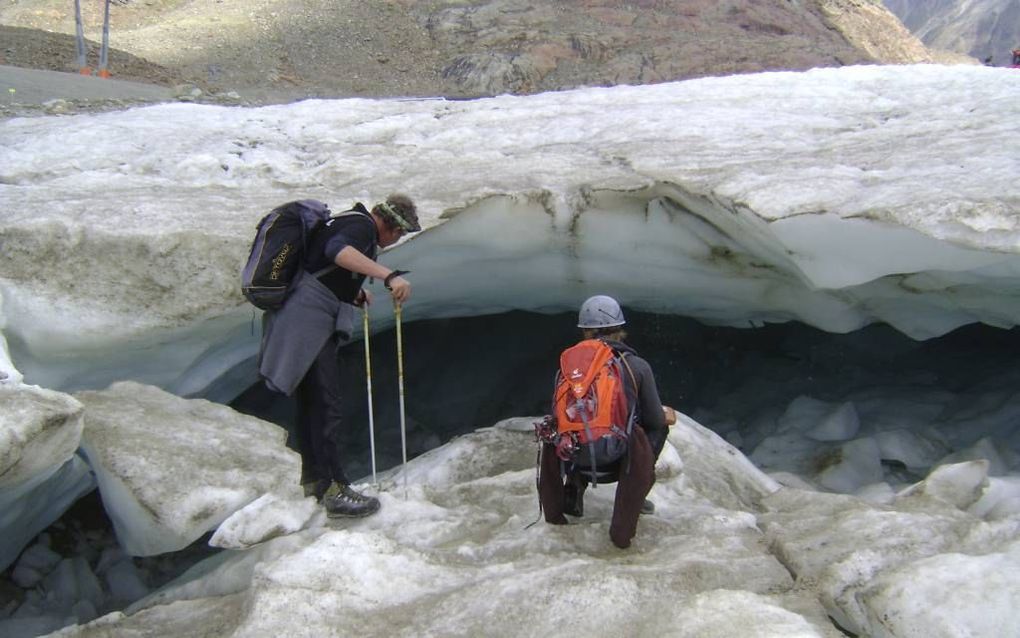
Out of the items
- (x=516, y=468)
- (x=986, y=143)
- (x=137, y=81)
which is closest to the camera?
(x=516, y=468)

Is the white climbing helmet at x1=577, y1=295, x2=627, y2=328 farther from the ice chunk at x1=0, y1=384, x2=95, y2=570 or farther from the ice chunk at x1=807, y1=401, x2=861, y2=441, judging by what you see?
the ice chunk at x1=807, y1=401, x2=861, y2=441

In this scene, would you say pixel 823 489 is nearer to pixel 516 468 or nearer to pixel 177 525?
pixel 516 468

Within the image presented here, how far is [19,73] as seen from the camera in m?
14.5

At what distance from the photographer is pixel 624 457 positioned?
284 cm

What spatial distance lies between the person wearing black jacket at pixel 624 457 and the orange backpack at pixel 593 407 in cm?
4

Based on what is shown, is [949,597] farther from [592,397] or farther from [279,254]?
[279,254]

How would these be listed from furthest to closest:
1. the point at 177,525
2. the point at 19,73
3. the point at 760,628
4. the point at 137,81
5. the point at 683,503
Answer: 1. the point at 137,81
2. the point at 19,73
3. the point at 683,503
4. the point at 177,525
5. the point at 760,628

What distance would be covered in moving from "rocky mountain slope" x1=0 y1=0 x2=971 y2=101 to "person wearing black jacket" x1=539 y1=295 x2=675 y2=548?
748 inches

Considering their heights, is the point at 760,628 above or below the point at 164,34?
below

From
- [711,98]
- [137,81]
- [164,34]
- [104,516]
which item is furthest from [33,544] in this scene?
[164,34]

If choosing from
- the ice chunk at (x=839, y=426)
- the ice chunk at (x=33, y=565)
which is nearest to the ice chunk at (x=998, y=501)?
the ice chunk at (x=839, y=426)

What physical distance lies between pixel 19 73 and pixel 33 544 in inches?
515

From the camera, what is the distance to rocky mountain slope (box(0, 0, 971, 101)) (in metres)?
23.5

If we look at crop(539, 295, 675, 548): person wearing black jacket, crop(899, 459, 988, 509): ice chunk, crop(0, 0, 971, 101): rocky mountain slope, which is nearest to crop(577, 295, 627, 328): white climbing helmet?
crop(539, 295, 675, 548): person wearing black jacket
